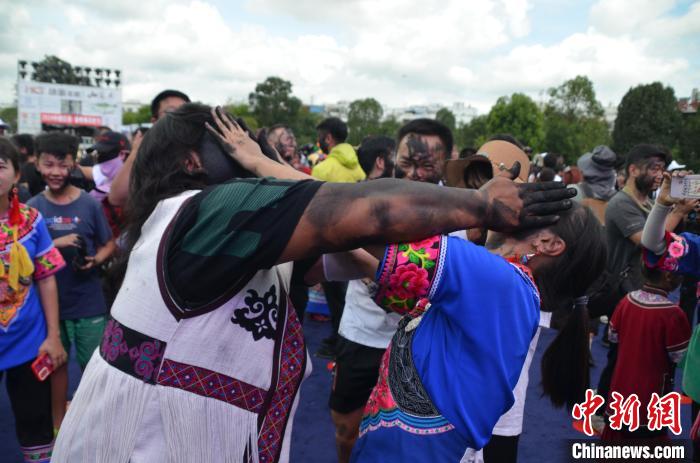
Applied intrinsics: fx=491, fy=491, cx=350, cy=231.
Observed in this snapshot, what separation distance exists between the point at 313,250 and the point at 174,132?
2.03ft

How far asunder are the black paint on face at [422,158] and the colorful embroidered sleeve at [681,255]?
1501 mm

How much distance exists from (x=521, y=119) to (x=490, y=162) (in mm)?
45845

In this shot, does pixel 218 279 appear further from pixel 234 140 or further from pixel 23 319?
pixel 23 319

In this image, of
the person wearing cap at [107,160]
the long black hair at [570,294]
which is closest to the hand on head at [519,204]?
the long black hair at [570,294]

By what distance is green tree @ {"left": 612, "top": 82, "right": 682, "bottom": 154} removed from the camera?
113 feet

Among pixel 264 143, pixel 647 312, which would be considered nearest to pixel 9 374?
pixel 264 143

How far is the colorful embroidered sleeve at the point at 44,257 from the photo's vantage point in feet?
9.66

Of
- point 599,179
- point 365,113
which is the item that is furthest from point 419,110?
point 599,179

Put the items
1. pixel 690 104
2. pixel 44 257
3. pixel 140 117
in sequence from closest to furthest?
1. pixel 44 257
2. pixel 690 104
3. pixel 140 117

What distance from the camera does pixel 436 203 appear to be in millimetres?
1050

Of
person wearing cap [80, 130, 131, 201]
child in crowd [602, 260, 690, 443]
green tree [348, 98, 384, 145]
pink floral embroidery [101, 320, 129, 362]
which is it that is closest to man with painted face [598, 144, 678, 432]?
child in crowd [602, 260, 690, 443]

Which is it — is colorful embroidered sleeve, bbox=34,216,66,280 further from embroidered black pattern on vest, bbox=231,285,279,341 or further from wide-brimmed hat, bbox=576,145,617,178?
wide-brimmed hat, bbox=576,145,617,178

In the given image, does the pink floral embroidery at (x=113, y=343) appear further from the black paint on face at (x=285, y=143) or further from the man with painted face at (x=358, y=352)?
the black paint on face at (x=285, y=143)

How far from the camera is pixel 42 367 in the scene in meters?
2.84
